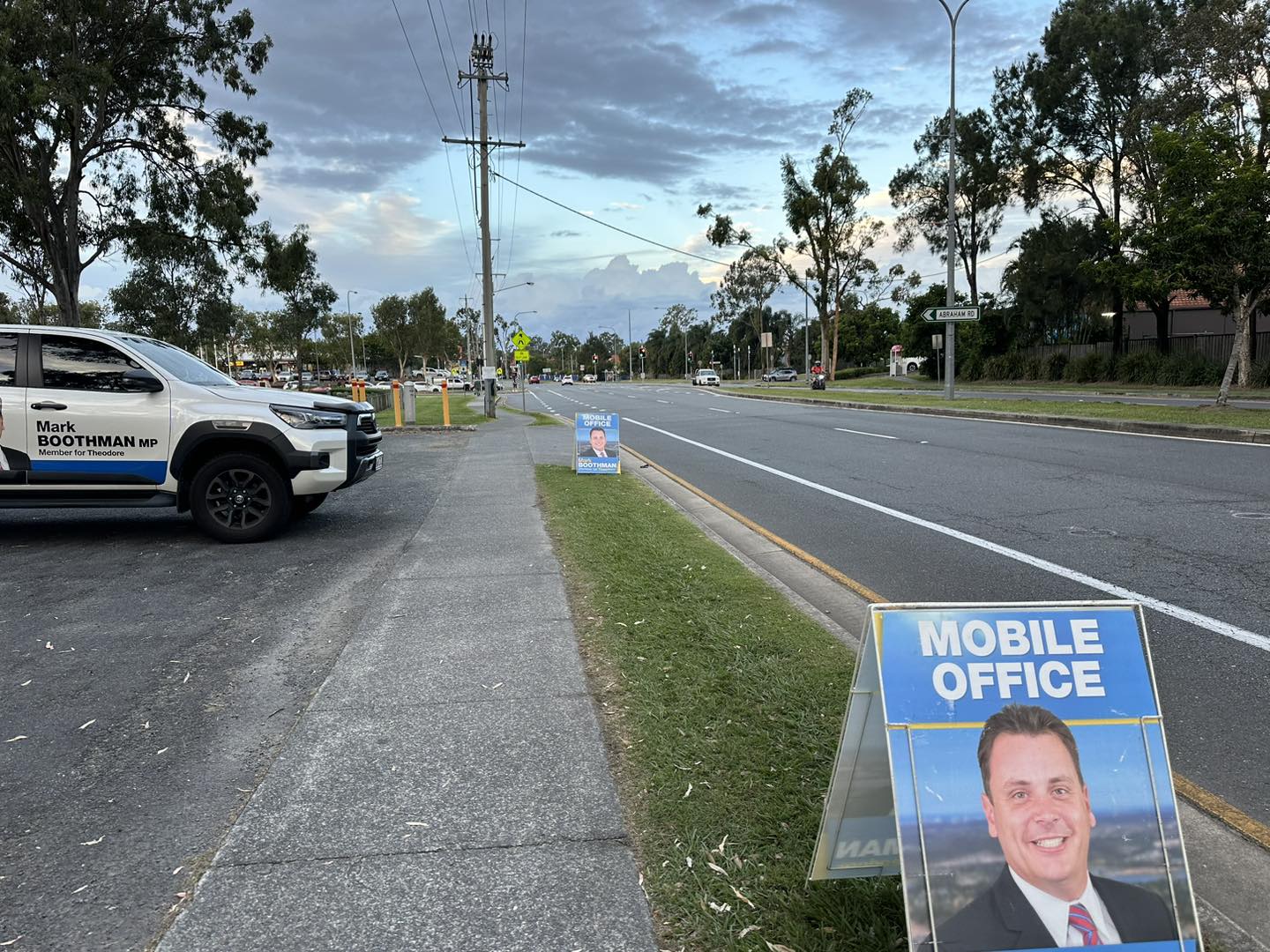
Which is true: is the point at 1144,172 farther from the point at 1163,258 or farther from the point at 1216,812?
the point at 1216,812

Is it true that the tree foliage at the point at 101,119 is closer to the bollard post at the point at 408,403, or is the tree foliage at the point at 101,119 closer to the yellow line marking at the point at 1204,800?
the bollard post at the point at 408,403

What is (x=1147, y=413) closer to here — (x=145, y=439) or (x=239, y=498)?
(x=239, y=498)

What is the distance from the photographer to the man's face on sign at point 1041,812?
6.55 feet

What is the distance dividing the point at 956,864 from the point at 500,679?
8.86 ft

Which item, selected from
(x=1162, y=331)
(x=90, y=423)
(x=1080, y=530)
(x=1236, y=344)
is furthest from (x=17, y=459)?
(x=1162, y=331)

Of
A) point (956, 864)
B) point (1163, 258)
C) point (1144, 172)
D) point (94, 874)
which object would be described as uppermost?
point (1144, 172)

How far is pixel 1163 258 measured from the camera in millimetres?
19031

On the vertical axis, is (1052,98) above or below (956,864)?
Result: above

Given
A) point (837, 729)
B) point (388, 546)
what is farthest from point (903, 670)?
point (388, 546)

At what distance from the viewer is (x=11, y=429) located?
24.5ft

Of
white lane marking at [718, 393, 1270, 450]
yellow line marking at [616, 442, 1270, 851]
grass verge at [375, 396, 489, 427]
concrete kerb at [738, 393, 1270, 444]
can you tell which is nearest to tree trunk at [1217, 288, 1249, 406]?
concrete kerb at [738, 393, 1270, 444]

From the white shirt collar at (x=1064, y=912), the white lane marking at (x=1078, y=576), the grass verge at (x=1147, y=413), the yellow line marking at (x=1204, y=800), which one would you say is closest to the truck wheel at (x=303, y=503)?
the yellow line marking at (x=1204, y=800)

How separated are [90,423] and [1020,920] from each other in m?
8.13

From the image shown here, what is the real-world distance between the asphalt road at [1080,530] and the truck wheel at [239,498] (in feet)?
15.7
